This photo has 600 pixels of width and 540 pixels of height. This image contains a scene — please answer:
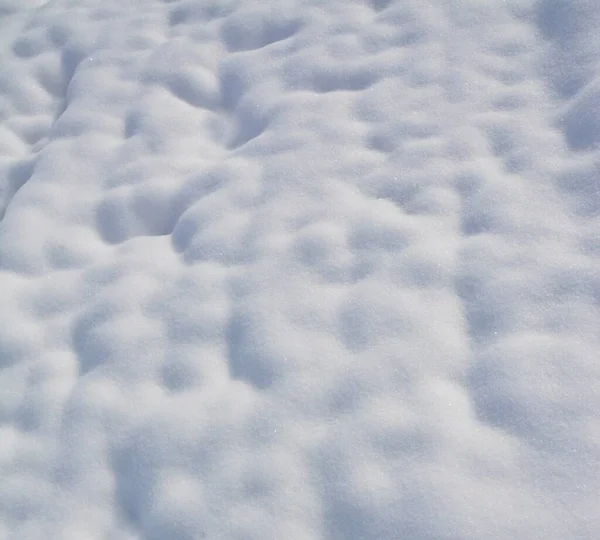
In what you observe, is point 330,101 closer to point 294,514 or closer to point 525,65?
point 525,65

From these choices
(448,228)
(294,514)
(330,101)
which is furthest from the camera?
(330,101)

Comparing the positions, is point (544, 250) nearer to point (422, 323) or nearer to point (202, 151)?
point (422, 323)

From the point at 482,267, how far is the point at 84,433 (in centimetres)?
109

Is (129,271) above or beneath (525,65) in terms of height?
beneath

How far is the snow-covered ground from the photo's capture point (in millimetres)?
1327

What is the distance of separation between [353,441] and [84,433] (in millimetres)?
691

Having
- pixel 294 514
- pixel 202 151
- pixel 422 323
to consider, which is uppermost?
pixel 202 151

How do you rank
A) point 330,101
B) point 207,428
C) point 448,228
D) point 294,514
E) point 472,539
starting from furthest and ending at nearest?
point 330,101 → point 448,228 → point 207,428 → point 294,514 → point 472,539

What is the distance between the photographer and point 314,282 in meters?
1.67

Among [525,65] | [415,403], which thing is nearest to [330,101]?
[525,65]

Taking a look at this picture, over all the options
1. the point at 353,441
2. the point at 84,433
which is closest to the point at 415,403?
the point at 353,441

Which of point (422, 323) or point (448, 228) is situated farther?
point (448, 228)

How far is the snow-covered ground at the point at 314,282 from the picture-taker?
4.35ft

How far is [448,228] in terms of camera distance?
1.68m
